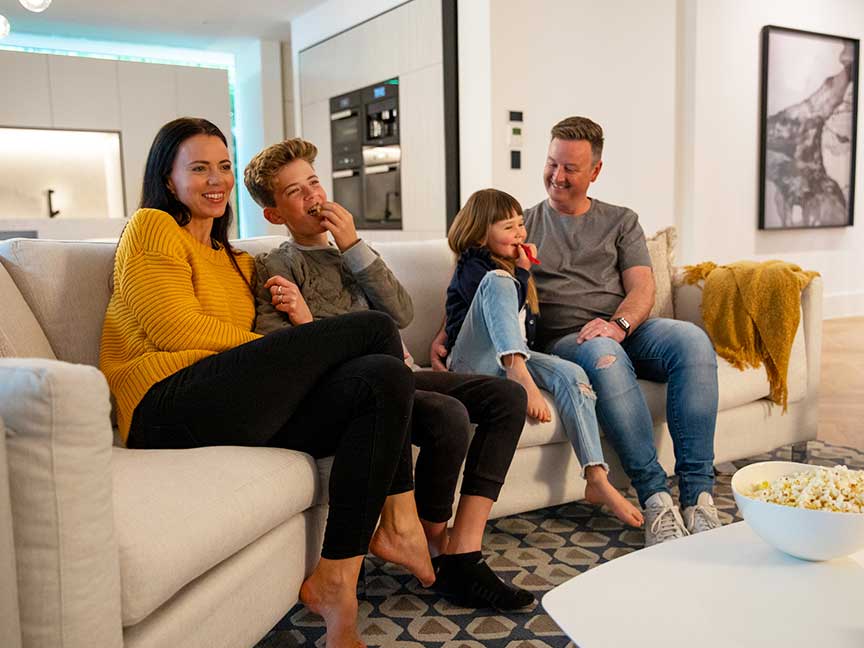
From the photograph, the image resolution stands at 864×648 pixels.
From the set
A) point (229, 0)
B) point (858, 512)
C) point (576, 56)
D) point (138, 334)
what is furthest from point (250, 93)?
point (858, 512)

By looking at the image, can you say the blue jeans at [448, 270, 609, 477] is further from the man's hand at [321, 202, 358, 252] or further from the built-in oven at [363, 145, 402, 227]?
the built-in oven at [363, 145, 402, 227]

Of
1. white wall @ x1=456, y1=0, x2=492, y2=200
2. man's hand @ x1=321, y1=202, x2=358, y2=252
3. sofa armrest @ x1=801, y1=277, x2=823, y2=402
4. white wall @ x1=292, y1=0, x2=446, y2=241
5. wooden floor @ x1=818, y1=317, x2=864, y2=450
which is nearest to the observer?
man's hand @ x1=321, y1=202, x2=358, y2=252

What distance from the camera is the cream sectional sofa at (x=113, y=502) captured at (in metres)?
1.01

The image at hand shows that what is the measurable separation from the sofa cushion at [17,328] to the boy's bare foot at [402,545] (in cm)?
80

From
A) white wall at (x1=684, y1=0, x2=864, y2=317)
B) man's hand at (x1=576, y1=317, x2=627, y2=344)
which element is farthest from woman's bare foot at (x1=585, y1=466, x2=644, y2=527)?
white wall at (x1=684, y1=0, x2=864, y2=317)

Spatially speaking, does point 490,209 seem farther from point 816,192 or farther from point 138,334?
point 816,192

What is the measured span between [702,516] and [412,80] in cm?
379

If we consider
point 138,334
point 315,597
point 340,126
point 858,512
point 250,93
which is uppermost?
point 250,93

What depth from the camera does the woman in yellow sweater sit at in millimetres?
1529

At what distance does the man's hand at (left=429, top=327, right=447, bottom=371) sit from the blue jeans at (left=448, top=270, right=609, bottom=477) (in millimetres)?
166

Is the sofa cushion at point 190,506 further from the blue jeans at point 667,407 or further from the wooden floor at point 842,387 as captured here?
the wooden floor at point 842,387

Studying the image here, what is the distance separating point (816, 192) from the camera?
6.06 metres

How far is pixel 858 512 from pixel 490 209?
133cm

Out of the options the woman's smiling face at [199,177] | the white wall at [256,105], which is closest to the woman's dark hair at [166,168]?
the woman's smiling face at [199,177]
